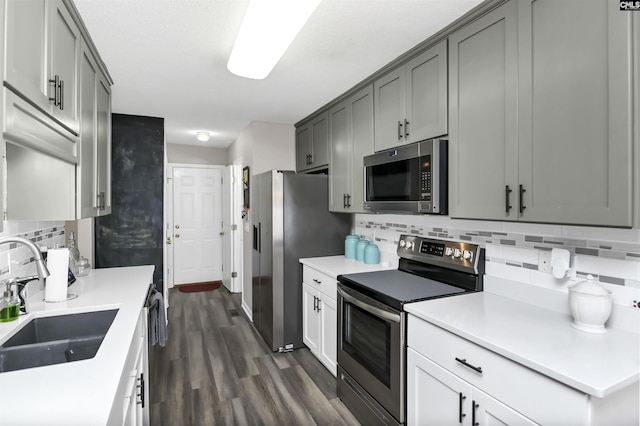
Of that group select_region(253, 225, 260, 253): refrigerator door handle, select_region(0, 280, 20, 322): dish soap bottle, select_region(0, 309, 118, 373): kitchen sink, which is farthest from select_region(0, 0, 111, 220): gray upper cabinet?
select_region(253, 225, 260, 253): refrigerator door handle

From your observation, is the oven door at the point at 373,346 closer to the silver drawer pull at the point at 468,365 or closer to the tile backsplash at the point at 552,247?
the silver drawer pull at the point at 468,365

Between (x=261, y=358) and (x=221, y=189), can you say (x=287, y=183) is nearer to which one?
(x=261, y=358)

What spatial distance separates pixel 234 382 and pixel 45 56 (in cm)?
236

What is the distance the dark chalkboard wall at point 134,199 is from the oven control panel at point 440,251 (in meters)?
2.47

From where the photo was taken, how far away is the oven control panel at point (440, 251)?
203 cm

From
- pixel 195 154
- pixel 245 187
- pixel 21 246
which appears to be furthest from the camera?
pixel 195 154

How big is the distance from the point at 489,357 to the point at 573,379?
306mm

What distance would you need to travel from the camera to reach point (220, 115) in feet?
11.7

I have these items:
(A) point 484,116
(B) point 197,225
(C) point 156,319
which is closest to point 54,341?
(C) point 156,319

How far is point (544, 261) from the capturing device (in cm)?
169

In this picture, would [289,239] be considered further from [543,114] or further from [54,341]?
[543,114]

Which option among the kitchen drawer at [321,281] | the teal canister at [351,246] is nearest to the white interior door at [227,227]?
the kitchen drawer at [321,281]

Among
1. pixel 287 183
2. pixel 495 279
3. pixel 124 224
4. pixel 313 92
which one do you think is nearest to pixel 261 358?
pixel 287 183

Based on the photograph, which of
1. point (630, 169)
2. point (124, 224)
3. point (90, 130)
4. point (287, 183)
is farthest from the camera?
point (124, 224)
